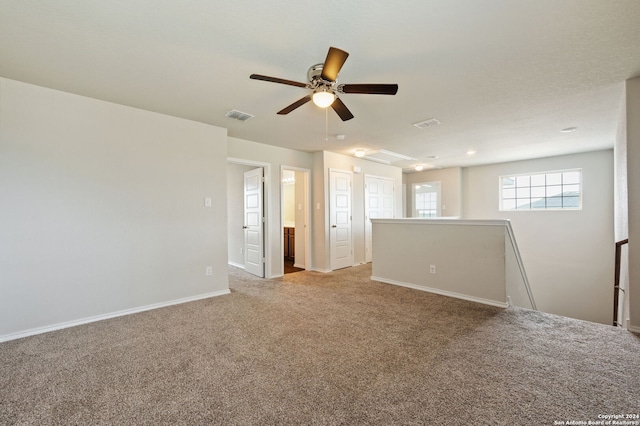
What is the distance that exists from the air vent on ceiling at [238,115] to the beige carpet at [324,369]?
2523 millimetres

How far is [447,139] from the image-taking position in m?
4.94

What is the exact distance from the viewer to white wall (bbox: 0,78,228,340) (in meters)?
2.74

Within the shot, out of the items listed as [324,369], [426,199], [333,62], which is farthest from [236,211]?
[426,199]

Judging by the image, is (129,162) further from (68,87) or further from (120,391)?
(120,391)

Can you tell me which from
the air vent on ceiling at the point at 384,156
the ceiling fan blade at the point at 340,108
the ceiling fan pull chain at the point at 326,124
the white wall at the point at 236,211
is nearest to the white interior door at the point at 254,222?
the white wall at the point at 236,211

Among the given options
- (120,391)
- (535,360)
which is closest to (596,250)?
(535,360)

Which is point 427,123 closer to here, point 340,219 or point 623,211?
point 623,211

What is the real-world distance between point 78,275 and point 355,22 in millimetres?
3729

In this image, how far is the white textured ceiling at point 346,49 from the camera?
71.7 inches

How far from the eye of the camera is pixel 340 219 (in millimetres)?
5977

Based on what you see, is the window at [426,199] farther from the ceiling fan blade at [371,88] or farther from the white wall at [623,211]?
the ceiling fan blade at [371,88]

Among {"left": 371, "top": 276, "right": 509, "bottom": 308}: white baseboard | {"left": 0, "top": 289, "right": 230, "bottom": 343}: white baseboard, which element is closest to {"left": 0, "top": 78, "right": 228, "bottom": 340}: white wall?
{"left": 0, "top": 289, "right": 230, "bottom": 343}: white baseboard

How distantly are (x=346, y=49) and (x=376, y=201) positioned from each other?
5017 millimetres

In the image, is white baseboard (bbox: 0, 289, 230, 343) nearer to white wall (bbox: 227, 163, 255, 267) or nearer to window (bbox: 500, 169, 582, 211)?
white wall (bbox: 227, 163, 255, 267)
